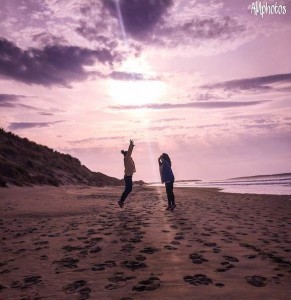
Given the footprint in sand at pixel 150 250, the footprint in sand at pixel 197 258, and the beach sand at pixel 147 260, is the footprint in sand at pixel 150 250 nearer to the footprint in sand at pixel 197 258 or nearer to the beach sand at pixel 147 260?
the beach sand at pixel 147 260

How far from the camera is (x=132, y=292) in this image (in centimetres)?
397

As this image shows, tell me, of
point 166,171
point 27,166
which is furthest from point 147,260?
point 27,166

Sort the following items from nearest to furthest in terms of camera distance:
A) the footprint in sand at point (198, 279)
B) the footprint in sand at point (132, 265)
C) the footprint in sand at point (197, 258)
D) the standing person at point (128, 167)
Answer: the footprint in sand at point (198, 279)
the footprint in sand at point (132, 265)
the footprint in sand at point (197, 258)
the standing person at point (128, 167)

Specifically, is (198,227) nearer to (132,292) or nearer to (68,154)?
(132,292)

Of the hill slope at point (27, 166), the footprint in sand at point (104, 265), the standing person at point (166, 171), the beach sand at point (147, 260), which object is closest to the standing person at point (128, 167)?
the standing person at point (166, 171)

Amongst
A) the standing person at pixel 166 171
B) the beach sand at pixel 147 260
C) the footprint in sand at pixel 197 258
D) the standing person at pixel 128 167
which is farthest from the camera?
the standing person at pixel 128 167

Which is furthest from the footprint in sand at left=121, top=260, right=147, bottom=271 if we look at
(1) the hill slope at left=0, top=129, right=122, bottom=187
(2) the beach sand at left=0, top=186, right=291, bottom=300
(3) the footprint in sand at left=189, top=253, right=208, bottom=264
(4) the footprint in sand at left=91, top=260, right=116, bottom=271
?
(1) the hill slope at left=0, top=129, right=122, bottom=187

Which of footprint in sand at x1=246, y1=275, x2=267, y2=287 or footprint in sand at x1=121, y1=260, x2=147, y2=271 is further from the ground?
footprint in sand at x1=121, y1=260, x2=147, y2=271

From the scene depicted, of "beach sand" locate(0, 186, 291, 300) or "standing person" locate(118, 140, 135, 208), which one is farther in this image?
"standing person" locate(118, 140, 135, 208)

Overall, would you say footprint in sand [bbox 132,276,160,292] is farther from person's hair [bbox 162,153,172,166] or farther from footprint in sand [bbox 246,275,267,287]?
person's hair [bbox 162,153,172,166]

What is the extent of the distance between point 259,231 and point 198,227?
1.52 m

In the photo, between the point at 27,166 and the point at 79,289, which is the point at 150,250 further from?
the point at 27,166

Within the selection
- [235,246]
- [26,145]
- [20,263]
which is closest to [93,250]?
[20,263]

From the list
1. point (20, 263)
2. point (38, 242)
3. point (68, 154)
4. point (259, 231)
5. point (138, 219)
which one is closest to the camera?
point (20, 263)
